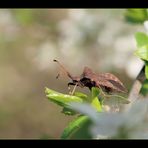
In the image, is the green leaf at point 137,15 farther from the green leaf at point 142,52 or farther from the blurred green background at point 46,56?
the blurred green background at point 46,56

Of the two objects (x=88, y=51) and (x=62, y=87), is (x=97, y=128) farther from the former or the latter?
(x=62, y=87)

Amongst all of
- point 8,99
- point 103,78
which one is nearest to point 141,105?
point 103,78

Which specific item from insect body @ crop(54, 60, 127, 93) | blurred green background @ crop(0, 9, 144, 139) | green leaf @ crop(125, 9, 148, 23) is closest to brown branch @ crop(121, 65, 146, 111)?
insect body @ crop(54, 60, 127, 93)

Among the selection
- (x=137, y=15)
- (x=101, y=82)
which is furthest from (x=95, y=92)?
(x=137, y=15)

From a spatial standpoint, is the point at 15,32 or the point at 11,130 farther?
the point at 15,32

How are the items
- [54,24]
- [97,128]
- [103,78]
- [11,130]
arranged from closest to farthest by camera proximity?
1. [97,128]
2. [103,78]
3. [11,130]
4. [54,24]

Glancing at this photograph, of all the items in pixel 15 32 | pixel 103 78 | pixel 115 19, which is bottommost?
pixel 15 32

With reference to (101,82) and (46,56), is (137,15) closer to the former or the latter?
(101,82)
